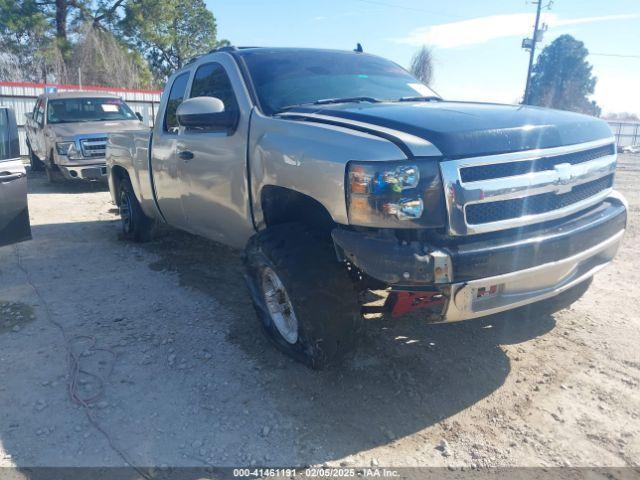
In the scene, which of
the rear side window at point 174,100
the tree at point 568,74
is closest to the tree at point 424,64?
the rear side window at point 174,100

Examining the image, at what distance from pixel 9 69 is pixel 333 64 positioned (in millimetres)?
30491

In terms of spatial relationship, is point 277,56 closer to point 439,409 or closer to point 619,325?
point 439,409

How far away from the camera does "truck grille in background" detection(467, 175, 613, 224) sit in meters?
2.74

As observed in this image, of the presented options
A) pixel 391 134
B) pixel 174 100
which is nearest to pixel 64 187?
pixel 174 100

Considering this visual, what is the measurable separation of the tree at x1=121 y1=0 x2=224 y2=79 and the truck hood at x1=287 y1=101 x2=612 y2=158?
2431 centimetres

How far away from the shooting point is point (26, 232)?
4887 millimetres

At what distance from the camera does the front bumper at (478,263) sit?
8.49 feet

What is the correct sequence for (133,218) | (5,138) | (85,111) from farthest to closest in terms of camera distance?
(85,111) < (133,218) < (5,138)

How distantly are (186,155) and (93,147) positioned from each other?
671 centimetres

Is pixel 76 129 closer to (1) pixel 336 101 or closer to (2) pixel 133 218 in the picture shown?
(2) pixel 133 218

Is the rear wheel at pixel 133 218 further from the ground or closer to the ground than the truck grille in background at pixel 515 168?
closer to the ground

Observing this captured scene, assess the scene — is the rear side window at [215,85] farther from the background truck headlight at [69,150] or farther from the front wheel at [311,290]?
the background truck headlight at [69,150]

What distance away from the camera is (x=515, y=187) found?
2.80 m

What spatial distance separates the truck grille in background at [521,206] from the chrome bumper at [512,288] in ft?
0.96
